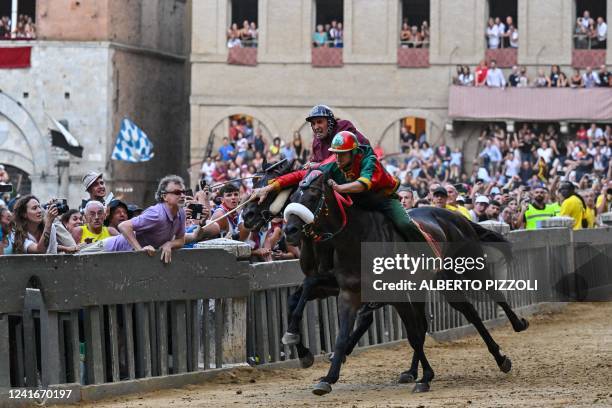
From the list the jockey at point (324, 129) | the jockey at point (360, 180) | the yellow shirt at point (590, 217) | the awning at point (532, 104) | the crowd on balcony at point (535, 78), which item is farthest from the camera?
the crowd on balcony at point (535, 78)

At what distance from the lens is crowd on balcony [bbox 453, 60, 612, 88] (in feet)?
143

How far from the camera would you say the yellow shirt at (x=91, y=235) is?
51.0 feet

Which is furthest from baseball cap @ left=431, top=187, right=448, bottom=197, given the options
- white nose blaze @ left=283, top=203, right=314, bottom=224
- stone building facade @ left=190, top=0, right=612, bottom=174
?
stone building facade @ left=190, top=0, right=612, bottom=174

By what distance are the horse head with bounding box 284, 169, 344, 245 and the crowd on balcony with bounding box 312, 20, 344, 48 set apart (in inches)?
1303

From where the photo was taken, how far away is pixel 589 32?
44.3 m

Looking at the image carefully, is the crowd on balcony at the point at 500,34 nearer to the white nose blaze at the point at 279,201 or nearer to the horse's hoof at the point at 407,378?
the horse's hoof at the point at 407,378

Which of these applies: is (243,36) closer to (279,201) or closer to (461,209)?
(461,209)

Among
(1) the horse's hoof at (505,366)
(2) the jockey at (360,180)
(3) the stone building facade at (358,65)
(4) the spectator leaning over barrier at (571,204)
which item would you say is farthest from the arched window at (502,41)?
(2) the jockey at (360,180)

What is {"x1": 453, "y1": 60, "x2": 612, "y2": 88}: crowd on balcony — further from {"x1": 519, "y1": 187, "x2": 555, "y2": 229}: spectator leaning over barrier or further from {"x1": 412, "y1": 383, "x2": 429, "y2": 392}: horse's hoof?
{"x1": 412, "y1": 383, "x2": 429, "y2": 392}: horse's hoof

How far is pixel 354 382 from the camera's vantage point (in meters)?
14.3

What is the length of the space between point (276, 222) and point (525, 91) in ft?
91.2

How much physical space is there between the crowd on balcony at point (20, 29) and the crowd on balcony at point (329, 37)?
30.9 feet

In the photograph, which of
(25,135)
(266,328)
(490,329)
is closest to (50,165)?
(25,135)

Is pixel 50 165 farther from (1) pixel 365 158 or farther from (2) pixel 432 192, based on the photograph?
(1) pixel 365 158
